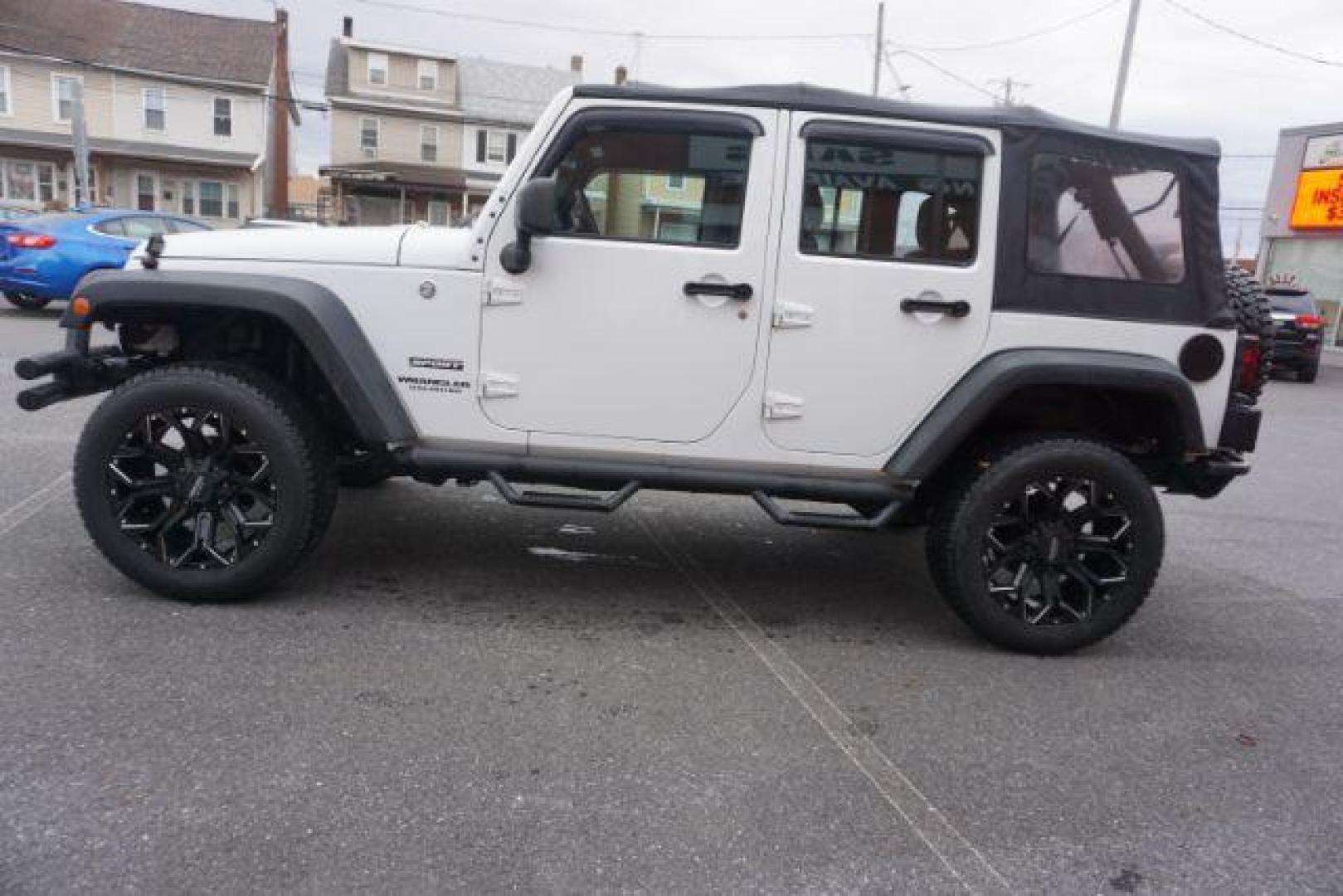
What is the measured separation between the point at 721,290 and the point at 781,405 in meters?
0.50

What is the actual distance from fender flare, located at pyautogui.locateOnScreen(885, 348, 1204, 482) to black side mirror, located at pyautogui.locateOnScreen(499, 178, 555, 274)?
1.60m

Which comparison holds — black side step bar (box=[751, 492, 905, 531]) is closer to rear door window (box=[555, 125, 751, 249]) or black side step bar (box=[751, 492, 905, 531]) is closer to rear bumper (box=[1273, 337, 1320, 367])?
rear door window (box=[555, 125, 751, 249])

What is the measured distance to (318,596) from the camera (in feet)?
13.5

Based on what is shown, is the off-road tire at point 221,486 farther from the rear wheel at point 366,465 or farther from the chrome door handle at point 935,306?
the chrome door handle at point 935,306

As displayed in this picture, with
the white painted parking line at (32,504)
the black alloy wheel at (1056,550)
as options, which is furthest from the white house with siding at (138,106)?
the black alloy wheel at (1056,550)

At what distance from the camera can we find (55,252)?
12508 millimetres

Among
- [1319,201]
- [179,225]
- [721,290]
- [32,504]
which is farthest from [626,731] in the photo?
[1319,201]

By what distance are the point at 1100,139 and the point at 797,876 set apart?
9.51 ft

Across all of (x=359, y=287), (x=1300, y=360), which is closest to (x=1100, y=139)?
(x=359, y=287)

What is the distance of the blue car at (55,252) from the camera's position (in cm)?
1246

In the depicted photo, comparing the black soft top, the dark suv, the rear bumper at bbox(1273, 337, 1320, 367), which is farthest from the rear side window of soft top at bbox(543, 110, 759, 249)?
the rear bumper at bbox(1273, 337, 1320, 367)

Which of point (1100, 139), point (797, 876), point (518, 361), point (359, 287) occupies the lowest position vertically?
point (797, 876)

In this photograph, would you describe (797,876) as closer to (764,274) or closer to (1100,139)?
(764,274)

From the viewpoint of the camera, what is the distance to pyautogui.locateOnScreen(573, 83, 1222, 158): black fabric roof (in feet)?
12.3
